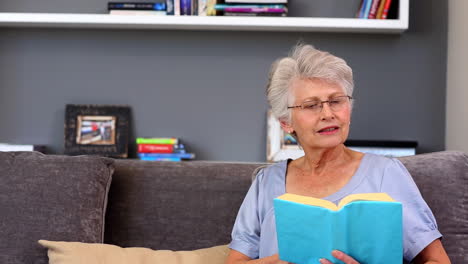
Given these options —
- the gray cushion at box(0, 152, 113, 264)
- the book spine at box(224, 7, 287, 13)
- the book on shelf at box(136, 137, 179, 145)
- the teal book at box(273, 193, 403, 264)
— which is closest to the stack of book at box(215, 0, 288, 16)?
the book spine at box(224, 7, 287, 13)

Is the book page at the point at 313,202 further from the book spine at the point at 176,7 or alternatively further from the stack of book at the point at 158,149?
the book spine at the point at 176,7

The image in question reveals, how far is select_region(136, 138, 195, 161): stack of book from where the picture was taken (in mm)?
3393

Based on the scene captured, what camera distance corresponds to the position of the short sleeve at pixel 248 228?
178 cm

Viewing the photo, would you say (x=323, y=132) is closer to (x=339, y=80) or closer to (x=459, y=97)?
(x=339, y=80)

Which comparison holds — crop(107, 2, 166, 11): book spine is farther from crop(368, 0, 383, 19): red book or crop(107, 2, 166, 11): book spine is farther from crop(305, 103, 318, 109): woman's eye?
crop(305, 103, 318, 109): woman's eye

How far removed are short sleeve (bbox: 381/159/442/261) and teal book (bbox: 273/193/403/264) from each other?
0.18m

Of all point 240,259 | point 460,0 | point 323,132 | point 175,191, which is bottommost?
point 240,259

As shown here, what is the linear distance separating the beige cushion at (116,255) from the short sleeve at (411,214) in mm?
509

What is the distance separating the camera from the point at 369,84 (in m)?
3.51

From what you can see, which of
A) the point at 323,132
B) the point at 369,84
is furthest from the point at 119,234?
the point at 369,84

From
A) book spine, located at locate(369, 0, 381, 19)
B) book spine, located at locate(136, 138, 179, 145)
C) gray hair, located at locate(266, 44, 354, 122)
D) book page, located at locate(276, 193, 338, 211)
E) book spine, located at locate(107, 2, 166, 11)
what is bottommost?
book spine, located at locate(136, 138, 179, 145)

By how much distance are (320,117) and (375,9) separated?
68.6 inches

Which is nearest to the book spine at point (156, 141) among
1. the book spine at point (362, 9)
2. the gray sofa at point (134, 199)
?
the book spine at point (362, 9)

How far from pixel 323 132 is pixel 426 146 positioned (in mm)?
1911
